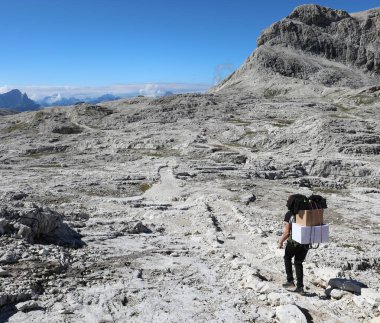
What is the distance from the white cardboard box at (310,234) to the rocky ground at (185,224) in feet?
6.29

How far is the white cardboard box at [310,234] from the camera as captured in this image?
43.1 ft

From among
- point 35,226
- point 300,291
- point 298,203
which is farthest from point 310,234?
point 35,226

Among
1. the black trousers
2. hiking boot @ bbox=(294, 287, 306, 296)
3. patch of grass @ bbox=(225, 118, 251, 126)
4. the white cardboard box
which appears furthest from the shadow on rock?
patch of grass @ bbox=(225, 118, 251, 126)

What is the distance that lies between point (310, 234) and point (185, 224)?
55.1 feet

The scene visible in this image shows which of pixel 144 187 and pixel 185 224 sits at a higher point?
pixel 185 224

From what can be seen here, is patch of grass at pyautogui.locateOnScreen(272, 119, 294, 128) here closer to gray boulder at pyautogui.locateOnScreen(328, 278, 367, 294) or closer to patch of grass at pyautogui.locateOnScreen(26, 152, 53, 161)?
patch of grass at pyautogui.locateOnScreen(26, 152, 53, 161)

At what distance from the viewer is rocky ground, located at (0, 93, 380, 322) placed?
12.9 metres

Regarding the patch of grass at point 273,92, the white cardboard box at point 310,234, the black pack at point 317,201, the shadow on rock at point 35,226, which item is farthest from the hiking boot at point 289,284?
the patch of grass at point 273,92

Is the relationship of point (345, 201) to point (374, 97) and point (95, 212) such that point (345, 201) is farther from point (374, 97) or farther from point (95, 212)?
point (374, 97)

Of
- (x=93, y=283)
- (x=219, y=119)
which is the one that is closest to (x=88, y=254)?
(x=93, y=283)

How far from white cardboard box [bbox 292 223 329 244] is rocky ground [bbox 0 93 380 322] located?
6.29ft

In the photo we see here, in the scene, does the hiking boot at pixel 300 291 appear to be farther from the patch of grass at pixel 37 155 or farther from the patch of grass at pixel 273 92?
the patch of grass at pixel 273 92

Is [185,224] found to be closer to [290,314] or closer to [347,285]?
[347,285]

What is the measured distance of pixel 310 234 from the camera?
13219mm
